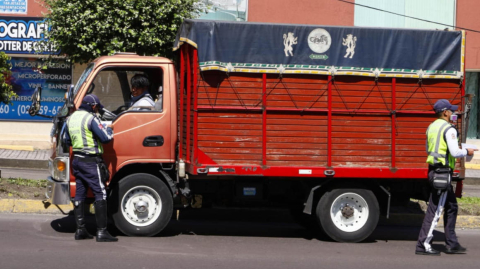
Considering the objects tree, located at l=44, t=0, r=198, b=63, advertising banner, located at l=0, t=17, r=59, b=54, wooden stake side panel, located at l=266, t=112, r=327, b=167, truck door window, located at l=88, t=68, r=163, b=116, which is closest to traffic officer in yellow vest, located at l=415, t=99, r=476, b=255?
wooden stake side panel, located at l=266, t=112, r=327, b=167

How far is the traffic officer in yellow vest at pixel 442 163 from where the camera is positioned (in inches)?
290

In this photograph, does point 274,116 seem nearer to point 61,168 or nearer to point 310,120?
point 310,120

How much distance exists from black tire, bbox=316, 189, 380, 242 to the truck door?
2000 millimetres

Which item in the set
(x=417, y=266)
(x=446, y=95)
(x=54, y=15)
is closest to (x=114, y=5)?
(x=54, y=15)

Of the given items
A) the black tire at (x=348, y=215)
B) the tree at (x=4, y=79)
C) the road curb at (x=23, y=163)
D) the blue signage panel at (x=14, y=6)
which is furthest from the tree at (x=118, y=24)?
the black tire at (x=348, y=215)

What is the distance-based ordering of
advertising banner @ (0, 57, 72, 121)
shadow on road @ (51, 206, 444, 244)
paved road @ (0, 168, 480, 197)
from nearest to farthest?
shadow on road @ (51, 206, 444, 244) → paved road @ (0, 168, 480, 197) → advertising banner @ (0, 57, 72, 121)

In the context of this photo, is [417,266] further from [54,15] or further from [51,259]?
[54,15]

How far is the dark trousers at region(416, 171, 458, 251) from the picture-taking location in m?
7.54

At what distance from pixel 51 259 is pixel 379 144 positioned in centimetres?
401

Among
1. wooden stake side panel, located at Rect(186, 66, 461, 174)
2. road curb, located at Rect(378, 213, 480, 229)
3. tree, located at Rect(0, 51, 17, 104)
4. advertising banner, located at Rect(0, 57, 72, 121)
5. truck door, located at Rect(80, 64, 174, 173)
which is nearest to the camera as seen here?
wooden stake side panel, located at Rect(186, 66, 461, 174)

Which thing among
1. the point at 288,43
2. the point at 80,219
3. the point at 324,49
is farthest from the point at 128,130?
the point at 324,49

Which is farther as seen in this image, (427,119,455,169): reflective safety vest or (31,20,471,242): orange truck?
(31,20,471,242): orange truck

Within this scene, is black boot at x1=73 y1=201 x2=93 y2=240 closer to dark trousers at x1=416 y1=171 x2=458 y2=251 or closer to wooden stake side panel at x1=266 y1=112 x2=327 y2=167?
wooden stake side panel at x1=266 y1=112 x2=327 y2=167

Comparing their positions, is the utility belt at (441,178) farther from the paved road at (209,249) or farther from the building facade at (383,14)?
the building facade at (383,14)
